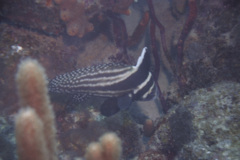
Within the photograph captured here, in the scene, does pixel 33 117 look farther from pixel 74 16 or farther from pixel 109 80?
pixel 74 16

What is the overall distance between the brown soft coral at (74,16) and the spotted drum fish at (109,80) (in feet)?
6.02

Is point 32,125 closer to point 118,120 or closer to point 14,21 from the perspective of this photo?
point 118,120

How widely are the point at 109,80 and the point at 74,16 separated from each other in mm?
2592

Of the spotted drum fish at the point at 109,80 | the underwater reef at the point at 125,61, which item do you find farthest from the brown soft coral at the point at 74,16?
the spotted drum fish at the point at 109,80

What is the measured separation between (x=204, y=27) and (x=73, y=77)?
16.7ft

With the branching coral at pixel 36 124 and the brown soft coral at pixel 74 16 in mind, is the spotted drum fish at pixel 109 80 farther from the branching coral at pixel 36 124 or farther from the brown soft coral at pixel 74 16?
the branching coral at pixel 36 124

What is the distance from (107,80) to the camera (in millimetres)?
4086

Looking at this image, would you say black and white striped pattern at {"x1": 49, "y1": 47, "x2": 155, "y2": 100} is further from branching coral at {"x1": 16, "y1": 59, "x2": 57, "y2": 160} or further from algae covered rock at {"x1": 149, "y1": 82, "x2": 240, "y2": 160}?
branching coral at {"x1": 16, "y1": 59, "x2": 57, "y2": 160}

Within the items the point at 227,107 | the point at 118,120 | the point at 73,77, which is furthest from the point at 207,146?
the point at 73,77

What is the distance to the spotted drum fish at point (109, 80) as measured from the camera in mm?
4059

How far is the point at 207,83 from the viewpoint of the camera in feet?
15.8

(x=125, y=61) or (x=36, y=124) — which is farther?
(x=125, y=61)

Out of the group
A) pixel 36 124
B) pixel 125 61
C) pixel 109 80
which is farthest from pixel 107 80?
pixel 36 124

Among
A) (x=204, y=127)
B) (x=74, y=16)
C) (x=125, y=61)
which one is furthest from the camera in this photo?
(x=125, y=61)
